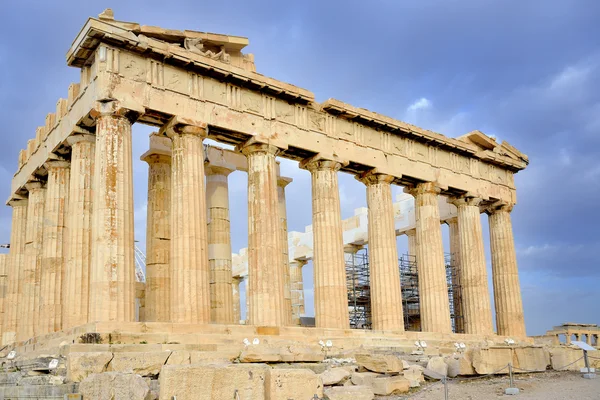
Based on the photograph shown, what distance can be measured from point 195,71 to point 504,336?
2053cm

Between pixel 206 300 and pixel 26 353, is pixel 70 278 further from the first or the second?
pixel 206 300

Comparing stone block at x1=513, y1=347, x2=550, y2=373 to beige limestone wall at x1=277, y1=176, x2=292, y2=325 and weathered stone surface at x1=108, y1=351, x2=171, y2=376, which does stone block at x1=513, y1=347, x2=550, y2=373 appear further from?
beige limestone wall at x1=277, y1=176, x2=292, y2=325

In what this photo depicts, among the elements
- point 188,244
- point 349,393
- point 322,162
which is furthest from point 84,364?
point 322,162

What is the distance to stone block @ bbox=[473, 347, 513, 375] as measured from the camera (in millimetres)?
18391

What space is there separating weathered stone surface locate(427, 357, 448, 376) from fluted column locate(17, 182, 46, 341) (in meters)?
16.0

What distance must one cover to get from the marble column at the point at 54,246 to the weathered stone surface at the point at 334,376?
44.5 ft

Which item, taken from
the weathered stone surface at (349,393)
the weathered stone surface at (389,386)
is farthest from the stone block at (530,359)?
the weathered stone surface at (349,393)

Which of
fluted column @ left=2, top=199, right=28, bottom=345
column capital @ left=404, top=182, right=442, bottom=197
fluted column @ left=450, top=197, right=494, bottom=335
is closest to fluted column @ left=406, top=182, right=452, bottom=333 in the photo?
column capital @ left=404, top=182, right=442, bottom=197

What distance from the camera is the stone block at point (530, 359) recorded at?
774 inches

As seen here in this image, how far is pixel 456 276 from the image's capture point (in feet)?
135

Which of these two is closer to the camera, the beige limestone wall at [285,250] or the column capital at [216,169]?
the column capital at [216,169]

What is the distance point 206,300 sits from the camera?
23.5m

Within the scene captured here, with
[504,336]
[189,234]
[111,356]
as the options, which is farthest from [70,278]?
[504,336]

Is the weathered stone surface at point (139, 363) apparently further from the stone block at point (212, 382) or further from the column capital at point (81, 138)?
the column capital at point (81, 138)
